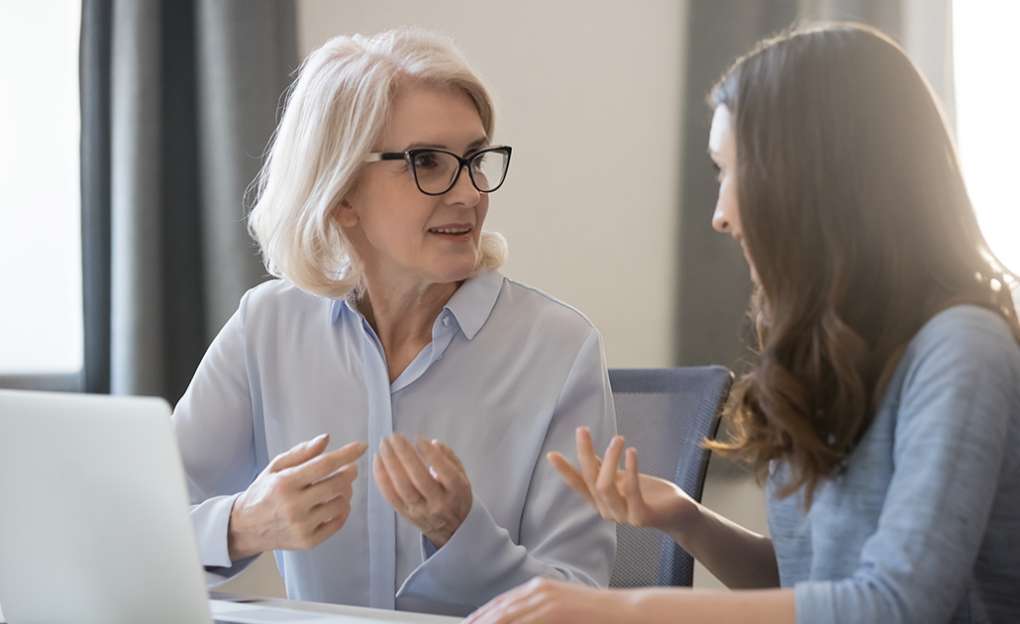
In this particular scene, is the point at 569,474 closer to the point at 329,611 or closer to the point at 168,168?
the point at 329,611

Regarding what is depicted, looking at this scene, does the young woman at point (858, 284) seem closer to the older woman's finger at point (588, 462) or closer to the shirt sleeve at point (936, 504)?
the shirt sleeve at point (936, 504)

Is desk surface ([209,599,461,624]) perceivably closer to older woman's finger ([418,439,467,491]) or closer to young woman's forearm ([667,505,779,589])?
older woman's finger ([418,439,467,491])

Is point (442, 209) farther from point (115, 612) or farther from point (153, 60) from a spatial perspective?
point (153, 60)

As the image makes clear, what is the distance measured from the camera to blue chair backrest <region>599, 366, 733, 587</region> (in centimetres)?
144

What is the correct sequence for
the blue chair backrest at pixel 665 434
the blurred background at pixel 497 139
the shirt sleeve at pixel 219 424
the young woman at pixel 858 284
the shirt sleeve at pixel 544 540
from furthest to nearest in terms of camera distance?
the blurred background at pixel 497 139 < the shirt sleeve at pixel 219 424 < the blue chair backrest at pixel 665 434 < the shirt sleeve at pixel 544 540 < the young woman at pixel 858 284

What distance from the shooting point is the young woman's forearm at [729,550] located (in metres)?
1.22

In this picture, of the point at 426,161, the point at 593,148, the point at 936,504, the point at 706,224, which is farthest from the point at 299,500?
the point at 593,148

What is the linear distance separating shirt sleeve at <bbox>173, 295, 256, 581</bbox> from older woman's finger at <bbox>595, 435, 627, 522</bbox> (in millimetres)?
655

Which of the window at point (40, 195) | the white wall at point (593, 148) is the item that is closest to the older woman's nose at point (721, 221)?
the white wall at point (593, 148)

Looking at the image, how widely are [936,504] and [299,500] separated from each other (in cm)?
66

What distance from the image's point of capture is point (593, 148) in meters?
2.60

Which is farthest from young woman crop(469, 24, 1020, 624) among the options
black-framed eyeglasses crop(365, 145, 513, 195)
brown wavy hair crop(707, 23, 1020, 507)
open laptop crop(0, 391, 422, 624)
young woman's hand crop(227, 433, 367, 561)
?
black-framed eyeglasses crop(365, 145, 513, 195)

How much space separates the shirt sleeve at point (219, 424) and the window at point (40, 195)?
38.8 inches

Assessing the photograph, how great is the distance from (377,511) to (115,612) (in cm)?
57
